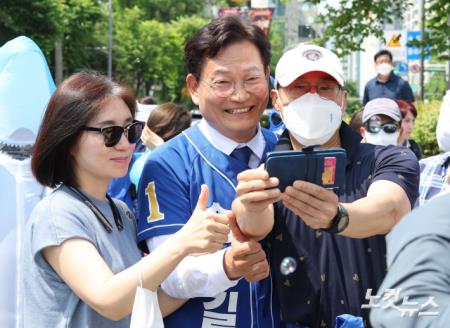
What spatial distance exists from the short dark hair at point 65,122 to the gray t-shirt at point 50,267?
5.3 inches

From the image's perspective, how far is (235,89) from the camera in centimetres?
257

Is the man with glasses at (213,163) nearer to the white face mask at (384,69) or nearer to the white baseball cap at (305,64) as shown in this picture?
the white baseball cap at (305,64)

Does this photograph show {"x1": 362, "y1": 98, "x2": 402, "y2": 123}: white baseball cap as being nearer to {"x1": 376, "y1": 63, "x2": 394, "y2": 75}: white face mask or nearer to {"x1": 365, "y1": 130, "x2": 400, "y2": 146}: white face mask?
{"x1": 365, "y1": 130, "x2": 400, "y2": 146}: white face mask

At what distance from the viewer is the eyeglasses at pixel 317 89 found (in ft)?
7.73

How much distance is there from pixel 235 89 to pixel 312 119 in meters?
0.40

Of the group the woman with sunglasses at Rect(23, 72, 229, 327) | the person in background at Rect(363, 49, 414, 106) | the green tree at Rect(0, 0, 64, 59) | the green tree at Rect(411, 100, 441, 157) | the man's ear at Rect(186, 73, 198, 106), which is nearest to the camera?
the woman with sunglasses at Rect(23, 72, 229, 327)

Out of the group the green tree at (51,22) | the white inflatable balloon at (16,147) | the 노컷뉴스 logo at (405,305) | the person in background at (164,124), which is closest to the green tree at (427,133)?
the person in background at (164,124)

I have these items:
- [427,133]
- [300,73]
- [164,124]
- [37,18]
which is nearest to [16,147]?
[300,73]

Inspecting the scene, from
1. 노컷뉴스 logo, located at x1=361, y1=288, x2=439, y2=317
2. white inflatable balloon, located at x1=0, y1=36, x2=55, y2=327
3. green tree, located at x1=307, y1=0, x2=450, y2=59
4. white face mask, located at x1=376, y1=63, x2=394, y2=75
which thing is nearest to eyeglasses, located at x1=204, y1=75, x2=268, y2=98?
white inflatable balloon, located at x1=0, y1=36, x2=55, y2=327

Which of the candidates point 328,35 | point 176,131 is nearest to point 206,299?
point 176,131

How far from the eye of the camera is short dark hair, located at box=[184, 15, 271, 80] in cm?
260

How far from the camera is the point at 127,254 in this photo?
249 cm

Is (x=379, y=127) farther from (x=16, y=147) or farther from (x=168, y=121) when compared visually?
(x=16, y=147)

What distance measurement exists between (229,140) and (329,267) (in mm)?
612
